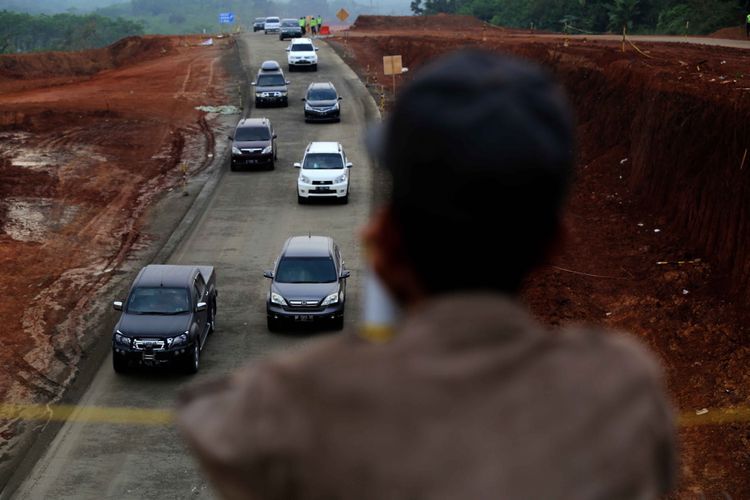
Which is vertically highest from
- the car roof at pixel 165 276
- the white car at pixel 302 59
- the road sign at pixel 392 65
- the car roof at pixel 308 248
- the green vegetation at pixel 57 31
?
the road sign at pixel 392 65

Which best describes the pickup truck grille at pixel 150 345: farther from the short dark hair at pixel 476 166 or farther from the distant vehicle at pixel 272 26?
the distant vehicle at pixel 272 26

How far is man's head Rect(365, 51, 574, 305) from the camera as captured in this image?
1.86 m

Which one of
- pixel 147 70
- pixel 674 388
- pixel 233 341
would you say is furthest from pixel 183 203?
pixel 147 70

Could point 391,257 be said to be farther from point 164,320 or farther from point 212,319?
point 212,319

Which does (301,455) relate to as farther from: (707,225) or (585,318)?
(707,225)

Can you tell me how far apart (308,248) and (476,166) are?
24.1 meters

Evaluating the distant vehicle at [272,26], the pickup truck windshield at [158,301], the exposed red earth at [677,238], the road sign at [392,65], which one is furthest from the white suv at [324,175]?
the distant vehicle at [272,26]

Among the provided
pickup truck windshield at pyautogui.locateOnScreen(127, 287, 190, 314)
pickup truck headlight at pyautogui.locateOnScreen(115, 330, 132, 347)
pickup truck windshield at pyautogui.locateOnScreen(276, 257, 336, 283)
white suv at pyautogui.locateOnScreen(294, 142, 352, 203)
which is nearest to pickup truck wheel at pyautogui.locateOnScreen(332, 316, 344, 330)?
pickup truck windshield at pyautogui.locateOnScreen(276, 257, 336, 283)

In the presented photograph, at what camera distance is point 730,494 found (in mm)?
15391

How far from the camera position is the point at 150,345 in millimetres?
21625

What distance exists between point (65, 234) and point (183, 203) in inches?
196

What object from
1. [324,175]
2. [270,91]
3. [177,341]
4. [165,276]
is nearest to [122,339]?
[177,341]

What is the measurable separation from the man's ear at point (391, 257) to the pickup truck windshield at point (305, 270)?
2310cm

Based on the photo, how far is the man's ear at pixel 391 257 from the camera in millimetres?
2018
